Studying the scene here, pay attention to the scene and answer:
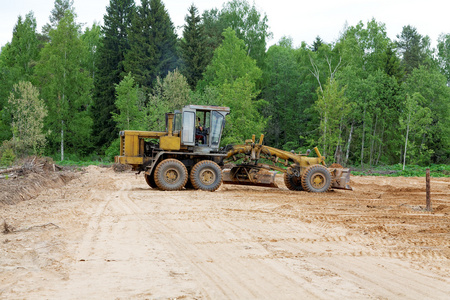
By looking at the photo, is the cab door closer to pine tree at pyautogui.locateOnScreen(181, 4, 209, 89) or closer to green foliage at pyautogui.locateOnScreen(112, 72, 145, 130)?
green foliage at pyautogui.locateOnScreen(112, 72, 145, 130)

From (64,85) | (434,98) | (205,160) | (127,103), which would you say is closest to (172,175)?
(205,160)

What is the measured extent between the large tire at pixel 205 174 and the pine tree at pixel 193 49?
31.3 m

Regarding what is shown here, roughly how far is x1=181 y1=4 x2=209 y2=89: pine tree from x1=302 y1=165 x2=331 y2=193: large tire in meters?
31.2

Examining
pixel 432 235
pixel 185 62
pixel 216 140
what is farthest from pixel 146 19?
pixel 432 235

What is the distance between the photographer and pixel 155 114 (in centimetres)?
3716

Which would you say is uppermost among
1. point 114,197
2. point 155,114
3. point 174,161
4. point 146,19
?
point 146,19

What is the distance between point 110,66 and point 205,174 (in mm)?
36812

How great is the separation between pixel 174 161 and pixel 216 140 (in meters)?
1.97

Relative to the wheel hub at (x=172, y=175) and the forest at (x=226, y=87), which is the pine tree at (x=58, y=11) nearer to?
the forest at (x=226, y=87)

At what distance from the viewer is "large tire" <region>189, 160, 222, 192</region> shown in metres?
17.4

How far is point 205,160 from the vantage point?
17.6m

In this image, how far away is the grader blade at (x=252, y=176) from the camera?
60.1 feet

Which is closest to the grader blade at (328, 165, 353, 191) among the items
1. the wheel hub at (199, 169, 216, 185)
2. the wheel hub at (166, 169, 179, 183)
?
the wheel hub at (199, 169, 216, 185)

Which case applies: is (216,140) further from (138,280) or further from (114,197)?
(138,280)
